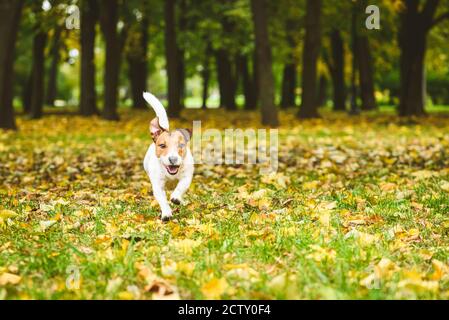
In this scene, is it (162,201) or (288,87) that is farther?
(288,87)

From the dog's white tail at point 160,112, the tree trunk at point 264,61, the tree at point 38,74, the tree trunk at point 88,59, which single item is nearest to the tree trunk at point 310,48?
the tree trunk at point 264,61

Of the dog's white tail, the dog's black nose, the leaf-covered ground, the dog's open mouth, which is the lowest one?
the leaf-covered ground

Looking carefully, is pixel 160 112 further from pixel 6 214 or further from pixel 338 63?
pixel 338 63

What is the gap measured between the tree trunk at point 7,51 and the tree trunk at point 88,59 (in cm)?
726

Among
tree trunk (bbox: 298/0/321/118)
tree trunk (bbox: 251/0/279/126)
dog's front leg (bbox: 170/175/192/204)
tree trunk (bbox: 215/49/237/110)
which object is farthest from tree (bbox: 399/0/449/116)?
dog's front leg (bbox: 170/175/192/204)

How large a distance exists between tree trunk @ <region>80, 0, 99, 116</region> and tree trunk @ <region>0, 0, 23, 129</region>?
286 inches

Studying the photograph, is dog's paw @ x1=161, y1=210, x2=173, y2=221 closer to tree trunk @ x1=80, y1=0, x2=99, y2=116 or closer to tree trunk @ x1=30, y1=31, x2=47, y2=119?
tree trunk @ x1=30, y1=31, x2=47, y2=119

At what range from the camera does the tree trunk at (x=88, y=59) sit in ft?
75.2

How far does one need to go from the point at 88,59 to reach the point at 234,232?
64.3 ft

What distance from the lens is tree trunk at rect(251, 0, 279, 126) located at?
16.6 m

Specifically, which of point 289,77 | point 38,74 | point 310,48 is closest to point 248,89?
point 289,77

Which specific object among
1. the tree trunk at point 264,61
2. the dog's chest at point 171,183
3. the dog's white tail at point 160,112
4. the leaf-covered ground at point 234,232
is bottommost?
the leaf-covered ground at point 234,232

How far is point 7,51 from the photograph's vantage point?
14977 mm

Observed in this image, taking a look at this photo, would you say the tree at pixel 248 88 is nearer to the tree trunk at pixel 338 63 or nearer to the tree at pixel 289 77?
the tree at pixel 289 77
